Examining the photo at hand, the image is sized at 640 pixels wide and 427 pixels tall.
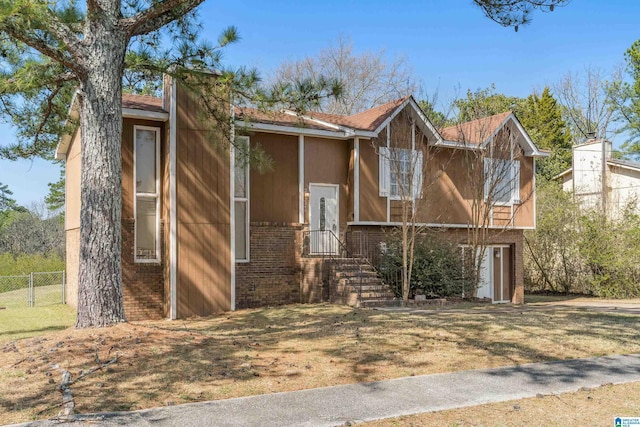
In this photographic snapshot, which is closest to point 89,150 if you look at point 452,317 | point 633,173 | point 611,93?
point 452,317

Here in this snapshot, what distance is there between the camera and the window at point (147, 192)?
15.3m

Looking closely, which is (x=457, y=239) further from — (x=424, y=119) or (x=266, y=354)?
(x=266, y=354)

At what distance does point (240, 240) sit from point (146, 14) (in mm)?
7354

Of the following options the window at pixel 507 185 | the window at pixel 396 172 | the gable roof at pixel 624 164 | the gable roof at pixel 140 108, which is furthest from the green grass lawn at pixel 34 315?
the gable roof at pixel 624 164

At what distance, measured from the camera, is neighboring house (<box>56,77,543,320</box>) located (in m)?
15.0

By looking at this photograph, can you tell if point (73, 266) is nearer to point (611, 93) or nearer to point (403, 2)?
point (403, 2)

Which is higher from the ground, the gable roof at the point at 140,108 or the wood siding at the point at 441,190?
the gable roof at the point at 140,108

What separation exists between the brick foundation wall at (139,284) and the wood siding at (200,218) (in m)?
0.82

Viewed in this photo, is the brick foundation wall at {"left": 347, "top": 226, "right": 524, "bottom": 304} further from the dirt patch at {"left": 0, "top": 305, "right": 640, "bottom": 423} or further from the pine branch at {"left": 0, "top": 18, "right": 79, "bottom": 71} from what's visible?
the pine branch at {"left": 0, "top": 18, "right": 79, "bottom": 71}

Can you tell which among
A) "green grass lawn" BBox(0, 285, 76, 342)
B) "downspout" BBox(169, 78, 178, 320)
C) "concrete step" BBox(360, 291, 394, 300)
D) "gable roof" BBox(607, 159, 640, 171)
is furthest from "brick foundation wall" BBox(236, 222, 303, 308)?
"gable roof" BBox(607, 159, 640, 171)

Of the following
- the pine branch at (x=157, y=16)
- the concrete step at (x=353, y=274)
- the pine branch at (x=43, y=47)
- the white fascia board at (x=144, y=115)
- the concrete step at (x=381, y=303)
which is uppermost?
the pine branch at (x=157, y=16)

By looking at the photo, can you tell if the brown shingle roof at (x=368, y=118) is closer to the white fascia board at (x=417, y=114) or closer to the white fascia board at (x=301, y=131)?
the white fascia board at (x=417, y=114)

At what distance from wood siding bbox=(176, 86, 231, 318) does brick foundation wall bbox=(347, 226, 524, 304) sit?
437 cm

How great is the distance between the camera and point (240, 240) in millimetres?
16531
